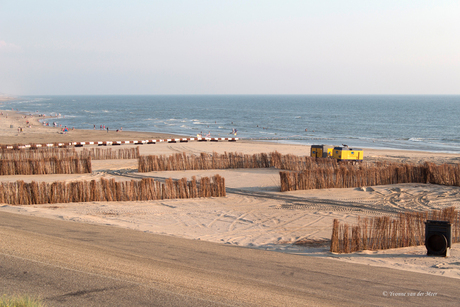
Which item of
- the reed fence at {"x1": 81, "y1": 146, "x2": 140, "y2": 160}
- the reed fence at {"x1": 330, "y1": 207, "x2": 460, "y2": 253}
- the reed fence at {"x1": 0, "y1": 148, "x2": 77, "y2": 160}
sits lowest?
the reed fence at {"x1": 330, "y1": 207, "x2": 460, "y2": 253}

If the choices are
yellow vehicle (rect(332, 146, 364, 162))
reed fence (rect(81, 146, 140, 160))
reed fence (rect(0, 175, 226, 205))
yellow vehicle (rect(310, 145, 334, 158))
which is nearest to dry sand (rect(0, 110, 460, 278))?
reed fence (rect(0, 175, 226, 205))

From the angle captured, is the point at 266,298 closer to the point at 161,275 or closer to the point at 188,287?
the point at 188,287

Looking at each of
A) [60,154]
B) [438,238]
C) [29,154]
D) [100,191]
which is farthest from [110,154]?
[438,238]

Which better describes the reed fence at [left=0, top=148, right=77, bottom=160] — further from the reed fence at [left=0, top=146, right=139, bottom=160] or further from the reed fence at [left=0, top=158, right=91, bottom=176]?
the reed fence at [left=0, top=158, right=91, bottom=176]

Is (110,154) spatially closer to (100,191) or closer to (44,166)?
(44,166)

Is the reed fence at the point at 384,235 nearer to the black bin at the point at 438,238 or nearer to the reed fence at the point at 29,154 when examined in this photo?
the black bin at the point at 438,238

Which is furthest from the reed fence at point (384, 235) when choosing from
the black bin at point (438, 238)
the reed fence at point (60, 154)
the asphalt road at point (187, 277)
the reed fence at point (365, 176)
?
the reed fence at point (60, 154)

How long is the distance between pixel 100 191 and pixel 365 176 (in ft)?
37.9

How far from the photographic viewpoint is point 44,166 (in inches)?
821

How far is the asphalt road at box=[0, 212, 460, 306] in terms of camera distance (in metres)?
6.21

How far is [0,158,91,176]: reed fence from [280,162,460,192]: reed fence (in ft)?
37.4

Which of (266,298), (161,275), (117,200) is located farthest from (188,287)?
(117,200)

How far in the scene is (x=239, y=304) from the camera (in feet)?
19.7

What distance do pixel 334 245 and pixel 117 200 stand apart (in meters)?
9.01
